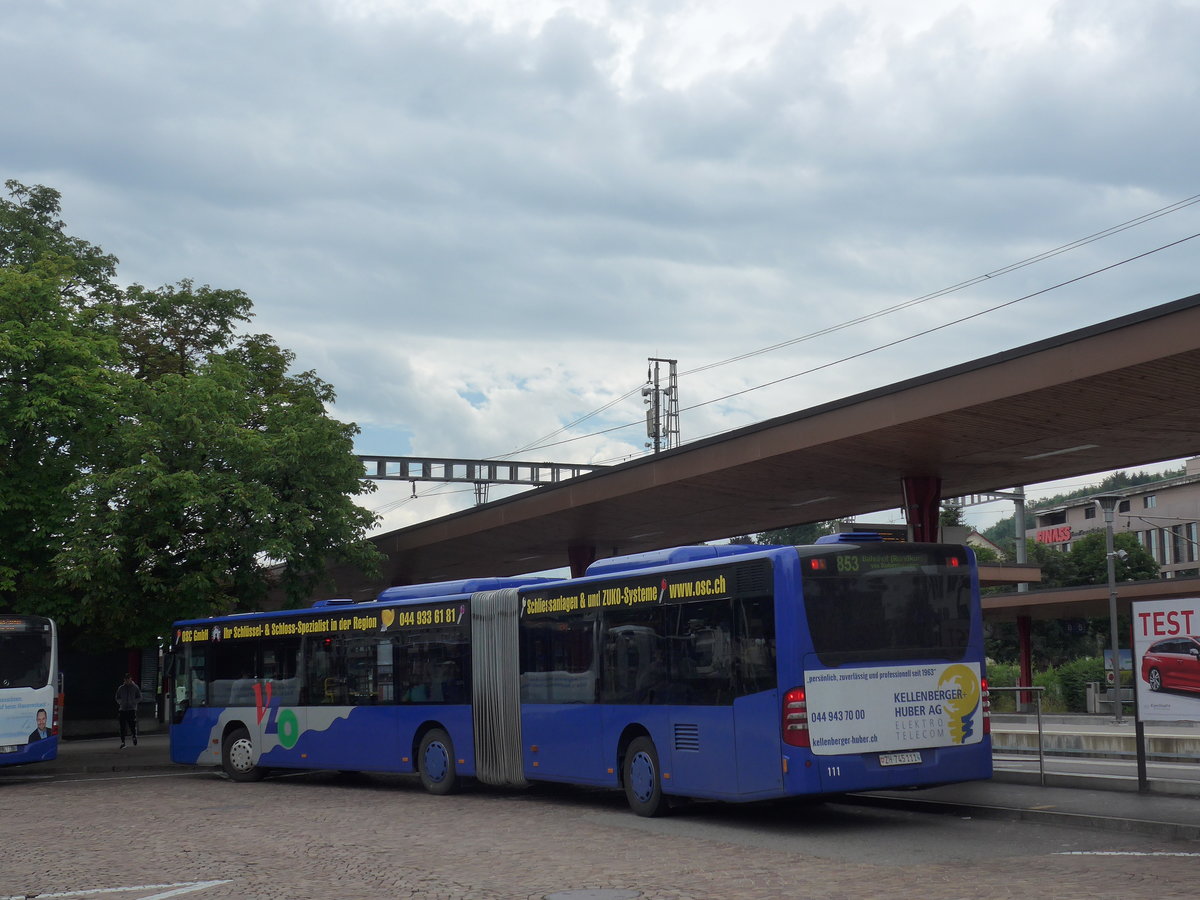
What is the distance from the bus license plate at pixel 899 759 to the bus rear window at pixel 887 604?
0.98 metres

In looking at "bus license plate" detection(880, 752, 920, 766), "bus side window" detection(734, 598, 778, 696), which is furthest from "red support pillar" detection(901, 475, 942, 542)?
"bus side window" detection(734, 598, 778, 696)

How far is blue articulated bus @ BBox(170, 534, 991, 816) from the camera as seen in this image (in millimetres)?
13375

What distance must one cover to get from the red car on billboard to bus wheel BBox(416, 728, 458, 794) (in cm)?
925

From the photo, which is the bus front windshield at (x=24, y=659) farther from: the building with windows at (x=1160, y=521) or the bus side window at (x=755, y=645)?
the building with windows at (x=1160, y=521)

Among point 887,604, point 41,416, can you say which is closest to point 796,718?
point 887,604

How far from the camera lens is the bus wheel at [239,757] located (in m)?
22.2

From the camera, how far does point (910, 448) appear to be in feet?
78.0

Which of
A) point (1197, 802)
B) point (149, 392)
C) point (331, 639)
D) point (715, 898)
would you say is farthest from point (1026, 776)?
point (149, 392)

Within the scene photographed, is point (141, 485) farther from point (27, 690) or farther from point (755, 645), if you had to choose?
point (755, 645)

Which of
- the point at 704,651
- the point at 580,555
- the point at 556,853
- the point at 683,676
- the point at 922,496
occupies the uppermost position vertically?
the point at 922,496

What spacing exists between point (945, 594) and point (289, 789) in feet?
36.9

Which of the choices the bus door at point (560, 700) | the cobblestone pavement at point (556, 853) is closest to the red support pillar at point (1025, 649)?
the bus door at point (560, 700)

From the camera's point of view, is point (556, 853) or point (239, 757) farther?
point (239, 757)

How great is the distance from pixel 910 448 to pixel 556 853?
44.8ft
